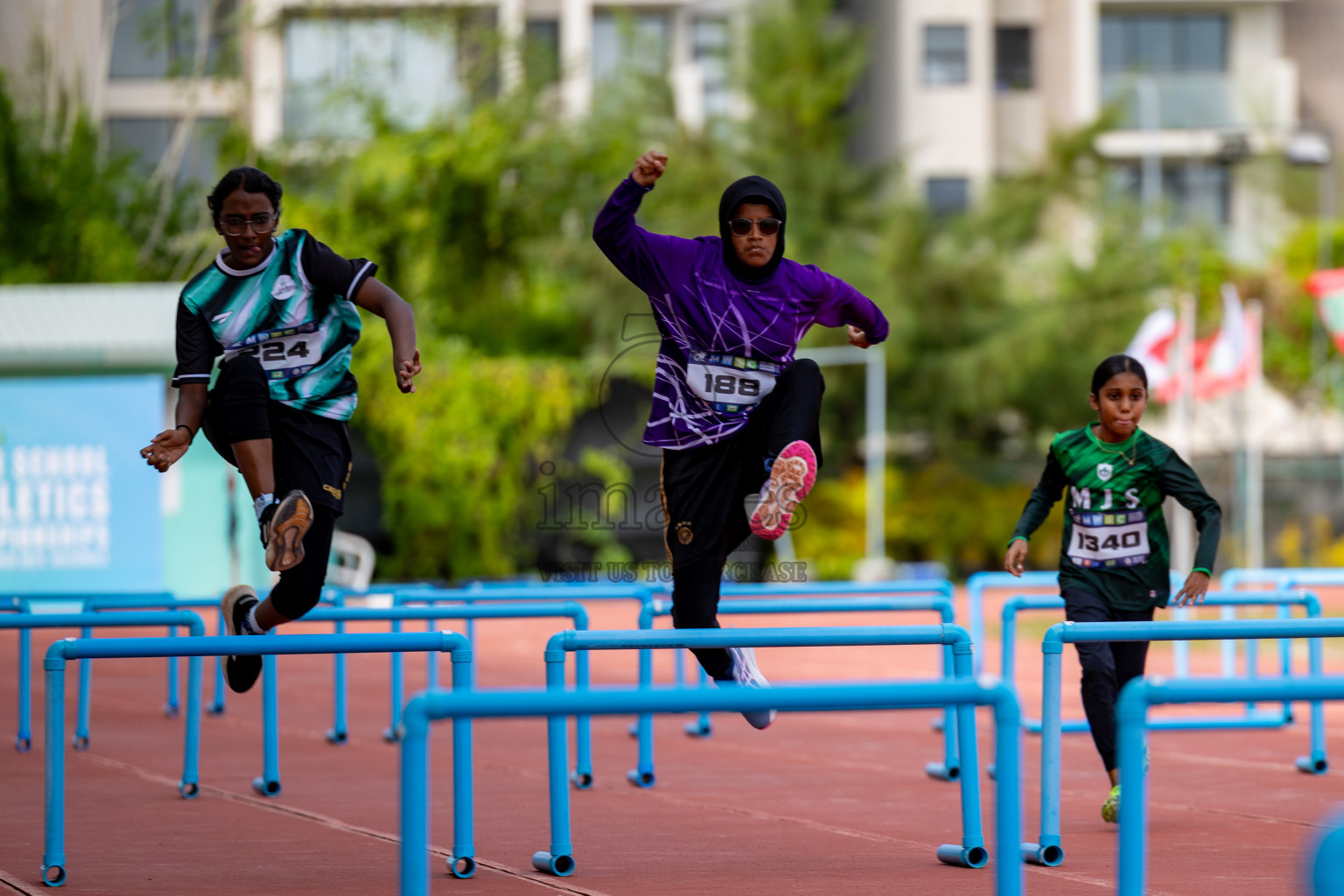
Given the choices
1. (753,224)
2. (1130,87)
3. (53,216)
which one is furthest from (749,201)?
(1130,87)

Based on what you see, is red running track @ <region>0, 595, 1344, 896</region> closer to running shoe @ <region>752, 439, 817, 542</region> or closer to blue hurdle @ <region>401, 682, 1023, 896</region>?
running shoe @ <region>752, 439, 817, 542</region>

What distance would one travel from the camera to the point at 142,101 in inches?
1391

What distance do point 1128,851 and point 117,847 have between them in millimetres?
3462

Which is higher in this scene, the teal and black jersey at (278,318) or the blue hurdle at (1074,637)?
the teal and black jersey at (278,318)

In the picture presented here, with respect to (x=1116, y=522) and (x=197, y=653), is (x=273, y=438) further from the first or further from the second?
(x=1116, y=522)

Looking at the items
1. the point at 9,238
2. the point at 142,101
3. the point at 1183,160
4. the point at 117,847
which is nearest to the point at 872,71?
the point at 1183,160

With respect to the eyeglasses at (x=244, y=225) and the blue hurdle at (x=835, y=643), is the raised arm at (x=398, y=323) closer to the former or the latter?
the eyeglasses at (x=244, y=225)

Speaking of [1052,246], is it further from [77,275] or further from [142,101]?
[142,101]

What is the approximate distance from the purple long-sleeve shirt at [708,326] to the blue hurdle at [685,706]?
2005 mm

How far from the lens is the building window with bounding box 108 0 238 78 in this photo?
2839 cm

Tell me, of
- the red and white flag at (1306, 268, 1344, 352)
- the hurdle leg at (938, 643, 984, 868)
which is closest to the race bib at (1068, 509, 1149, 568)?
the hurdle leg at (938, 643, 984, 868)

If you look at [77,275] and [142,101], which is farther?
[142,101]

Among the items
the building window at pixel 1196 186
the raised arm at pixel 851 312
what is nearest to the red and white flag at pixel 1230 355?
the raised arm at pixel 851 312

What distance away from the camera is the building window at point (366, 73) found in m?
26.6
